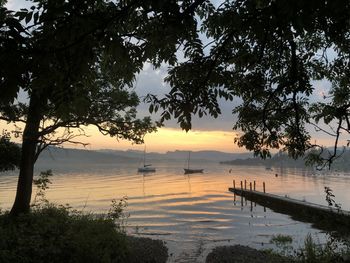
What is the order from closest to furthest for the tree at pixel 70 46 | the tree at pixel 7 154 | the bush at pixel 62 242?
the tree at pixel 70 46
the bush at pixel 62 242
the tree at pixel 7 154

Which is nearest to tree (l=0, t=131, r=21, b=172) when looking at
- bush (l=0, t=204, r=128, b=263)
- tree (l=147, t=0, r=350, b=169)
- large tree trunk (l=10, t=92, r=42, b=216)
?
large tree trunk (l=10, t=92, r=42, b=216)

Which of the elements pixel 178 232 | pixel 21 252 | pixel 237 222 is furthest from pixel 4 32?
pixel 237 222

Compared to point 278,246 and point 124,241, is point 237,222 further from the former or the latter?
point 124,241

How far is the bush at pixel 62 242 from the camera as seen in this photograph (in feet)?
36.8

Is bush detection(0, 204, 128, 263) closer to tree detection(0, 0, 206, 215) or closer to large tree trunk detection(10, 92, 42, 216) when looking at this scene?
large tree trunk detection(10, 92, 42, 216)

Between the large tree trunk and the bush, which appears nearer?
the bush

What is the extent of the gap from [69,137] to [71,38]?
50.4 feet

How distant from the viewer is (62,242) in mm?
12078

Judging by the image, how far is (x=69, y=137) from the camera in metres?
19.2

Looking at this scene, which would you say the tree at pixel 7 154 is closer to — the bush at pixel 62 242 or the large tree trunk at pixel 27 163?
the large tree trunk at pixel 27 163

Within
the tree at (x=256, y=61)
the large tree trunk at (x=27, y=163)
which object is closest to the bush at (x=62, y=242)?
the large tree trunk at (x=27, y=163)

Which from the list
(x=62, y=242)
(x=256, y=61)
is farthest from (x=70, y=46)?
(x=62, y=242)

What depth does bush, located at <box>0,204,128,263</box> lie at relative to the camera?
442 inches

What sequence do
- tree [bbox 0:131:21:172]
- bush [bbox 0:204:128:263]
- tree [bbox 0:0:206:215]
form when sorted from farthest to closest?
tree [bbox 0:131:21:172] < bush [bbox 0:204:128:263] < tree [bbox 0:0:206:215]
